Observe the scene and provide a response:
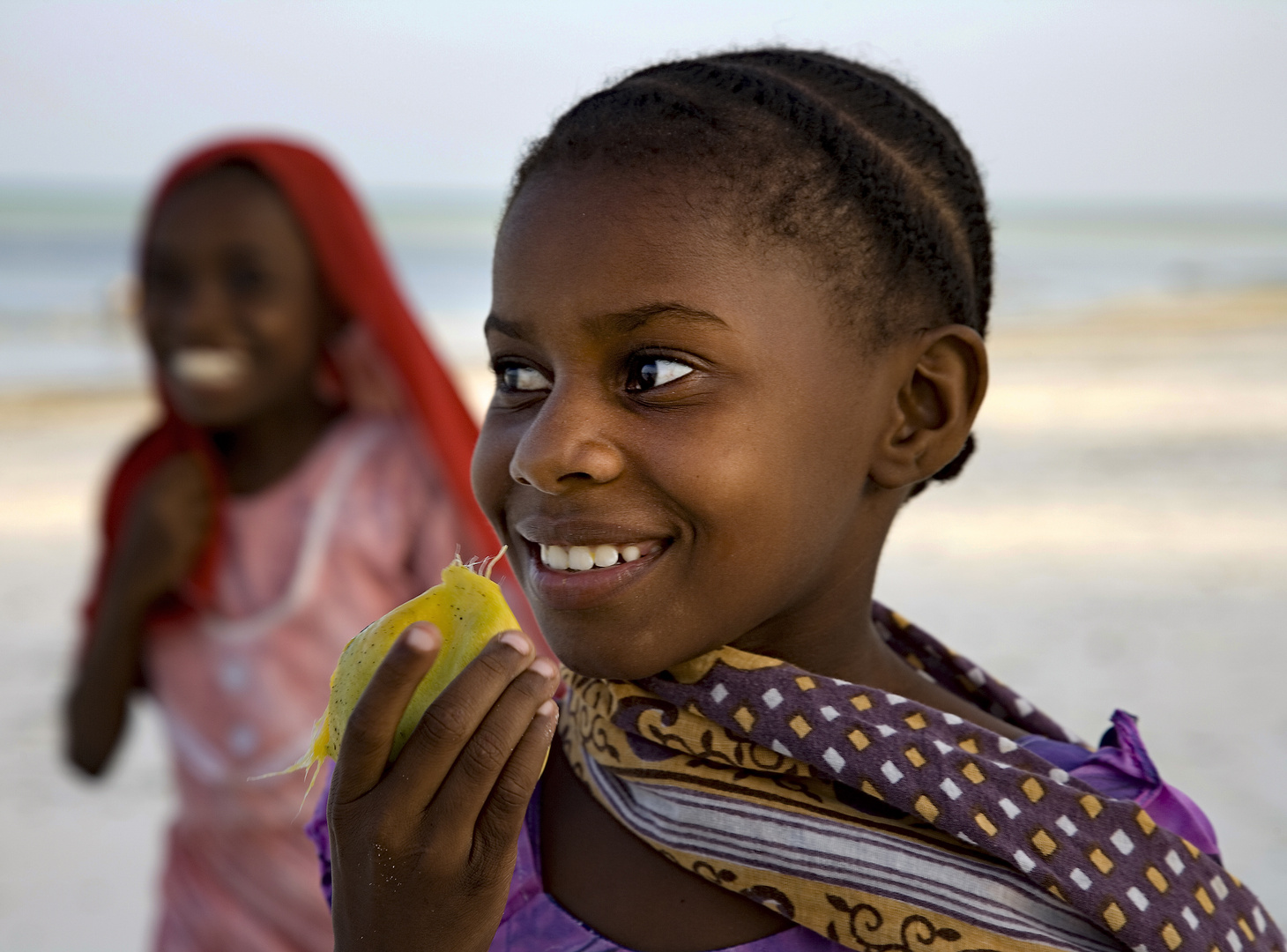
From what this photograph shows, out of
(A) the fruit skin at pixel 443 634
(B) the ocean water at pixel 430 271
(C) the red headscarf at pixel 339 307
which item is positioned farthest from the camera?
(B) the ocean water at pixel 430 271

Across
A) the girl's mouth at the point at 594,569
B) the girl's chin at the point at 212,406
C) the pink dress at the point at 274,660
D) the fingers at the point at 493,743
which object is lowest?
the pink dress at the point at 274,660

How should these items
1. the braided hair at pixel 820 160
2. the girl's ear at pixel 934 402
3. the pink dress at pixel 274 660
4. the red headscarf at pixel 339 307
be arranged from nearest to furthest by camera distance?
the braided hair at pixel 820 160
the girl's ear at pixel 934 402
the pink dress at pixel 274 660
the red headscarf at pixel 339 307

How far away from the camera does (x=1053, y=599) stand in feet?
20.2

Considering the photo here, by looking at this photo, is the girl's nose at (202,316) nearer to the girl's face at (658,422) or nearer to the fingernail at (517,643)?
the girl's face at (658,422)

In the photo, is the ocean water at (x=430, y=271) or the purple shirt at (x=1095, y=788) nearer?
the purple shirt at (x=1095, y=788)

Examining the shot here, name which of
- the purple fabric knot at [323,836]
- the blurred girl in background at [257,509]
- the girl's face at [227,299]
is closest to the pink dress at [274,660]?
the blurred girl in background at [257,509]

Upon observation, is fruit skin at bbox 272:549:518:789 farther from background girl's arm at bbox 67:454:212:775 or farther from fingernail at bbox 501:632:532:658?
background girl's arm at bbox 67:454:212:775

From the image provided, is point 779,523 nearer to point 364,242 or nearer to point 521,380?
point 521,380

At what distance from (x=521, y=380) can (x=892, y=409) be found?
41cm

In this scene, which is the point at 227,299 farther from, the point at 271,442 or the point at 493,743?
the point at 493,743

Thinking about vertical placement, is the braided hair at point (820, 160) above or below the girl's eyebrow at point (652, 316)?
above

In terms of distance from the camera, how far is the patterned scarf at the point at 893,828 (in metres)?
1.27

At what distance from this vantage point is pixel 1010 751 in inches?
53.1

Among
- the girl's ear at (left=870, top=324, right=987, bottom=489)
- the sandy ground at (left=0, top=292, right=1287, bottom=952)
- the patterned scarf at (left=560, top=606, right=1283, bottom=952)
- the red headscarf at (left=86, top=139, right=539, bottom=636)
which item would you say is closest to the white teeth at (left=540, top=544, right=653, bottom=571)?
the patterned scarf at (left=560, top=606, right=1283, bottom=952)
